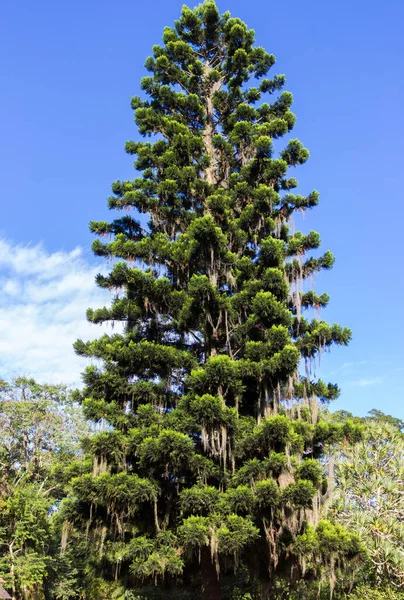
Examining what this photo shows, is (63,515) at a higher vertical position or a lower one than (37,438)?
lower

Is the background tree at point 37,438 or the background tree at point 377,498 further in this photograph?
the background tree at point 37,438

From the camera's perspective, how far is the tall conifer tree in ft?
25.9

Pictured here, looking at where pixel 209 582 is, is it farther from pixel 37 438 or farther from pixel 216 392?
pixel 37 438

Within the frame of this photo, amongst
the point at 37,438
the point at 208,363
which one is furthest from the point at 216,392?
the point at 37,438

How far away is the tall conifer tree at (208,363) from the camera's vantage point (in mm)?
7895

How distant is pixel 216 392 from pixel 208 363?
2.33 feet

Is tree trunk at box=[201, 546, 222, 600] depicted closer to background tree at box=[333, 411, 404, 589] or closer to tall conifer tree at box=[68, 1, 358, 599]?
tall conifer tree at box=[68, 1, 358, 599]

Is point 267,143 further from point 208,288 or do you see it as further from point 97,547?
point 97,547

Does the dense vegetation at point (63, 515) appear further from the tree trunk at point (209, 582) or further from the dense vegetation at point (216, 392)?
the tree trunk at point (209, 582)

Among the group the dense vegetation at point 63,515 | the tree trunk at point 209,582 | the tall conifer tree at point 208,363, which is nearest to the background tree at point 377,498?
the dense vegetation at point 63,515

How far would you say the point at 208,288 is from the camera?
30.8 ft

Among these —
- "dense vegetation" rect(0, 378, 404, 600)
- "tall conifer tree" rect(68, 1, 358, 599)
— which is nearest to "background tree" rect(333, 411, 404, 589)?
"dense vegetation" rect(0, 378, 404, 600)

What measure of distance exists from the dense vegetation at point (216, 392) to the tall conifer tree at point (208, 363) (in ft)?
0.13

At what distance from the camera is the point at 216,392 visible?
352 inches
